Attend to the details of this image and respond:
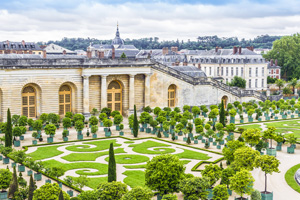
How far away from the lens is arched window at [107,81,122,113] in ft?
205

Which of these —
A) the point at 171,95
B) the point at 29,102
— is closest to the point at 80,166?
the point at 29,102

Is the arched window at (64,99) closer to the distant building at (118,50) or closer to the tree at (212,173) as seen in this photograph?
the tree at (212,173)

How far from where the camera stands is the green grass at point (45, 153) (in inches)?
1560

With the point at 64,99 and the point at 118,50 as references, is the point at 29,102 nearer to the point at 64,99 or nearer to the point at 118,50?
the point at 64,99

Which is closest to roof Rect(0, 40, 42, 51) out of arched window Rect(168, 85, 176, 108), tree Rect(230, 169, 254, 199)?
arched window Rect(168, 85, 176, 108)

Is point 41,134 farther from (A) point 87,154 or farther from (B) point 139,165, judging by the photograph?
(B) point 139,165

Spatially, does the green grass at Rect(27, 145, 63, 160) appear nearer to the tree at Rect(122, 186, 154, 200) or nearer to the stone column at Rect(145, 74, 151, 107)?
the tree at Rect(122, 186, 154, 200)

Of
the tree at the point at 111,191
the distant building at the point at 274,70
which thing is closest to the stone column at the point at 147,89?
the tree at the point at 111,191

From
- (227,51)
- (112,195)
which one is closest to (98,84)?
(112,195)

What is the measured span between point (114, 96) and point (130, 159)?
2502 centimetres

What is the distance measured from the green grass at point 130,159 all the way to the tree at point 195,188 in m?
11.8

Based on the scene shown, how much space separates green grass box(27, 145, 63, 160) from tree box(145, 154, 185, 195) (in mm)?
14801

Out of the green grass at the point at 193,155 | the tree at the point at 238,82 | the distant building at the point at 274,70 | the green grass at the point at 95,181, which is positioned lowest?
the green grass at the point at 95,181

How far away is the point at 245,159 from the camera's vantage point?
1208 inches
